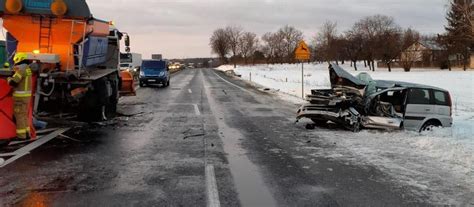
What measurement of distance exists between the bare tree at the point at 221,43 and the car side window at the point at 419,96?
141760 mm

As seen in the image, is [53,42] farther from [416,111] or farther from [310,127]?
[416,111]

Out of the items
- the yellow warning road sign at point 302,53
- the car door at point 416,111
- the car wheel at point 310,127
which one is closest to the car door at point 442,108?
the car door at point 416,111

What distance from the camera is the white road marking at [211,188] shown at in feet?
19.9

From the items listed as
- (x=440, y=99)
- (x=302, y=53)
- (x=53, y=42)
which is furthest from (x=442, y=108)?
(x=302, y=53)

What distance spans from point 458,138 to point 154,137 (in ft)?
22.1

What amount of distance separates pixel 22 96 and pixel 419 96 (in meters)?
9.13

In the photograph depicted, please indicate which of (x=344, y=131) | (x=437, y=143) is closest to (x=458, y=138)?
(x=437, y=143)

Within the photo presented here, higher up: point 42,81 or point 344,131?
point 42,81

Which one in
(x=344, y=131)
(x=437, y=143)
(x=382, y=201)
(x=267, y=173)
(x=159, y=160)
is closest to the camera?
(x=382, y=201)

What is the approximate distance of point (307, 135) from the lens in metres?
12.0

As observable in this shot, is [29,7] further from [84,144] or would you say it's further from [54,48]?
[84,144]

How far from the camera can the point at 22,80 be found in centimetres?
979

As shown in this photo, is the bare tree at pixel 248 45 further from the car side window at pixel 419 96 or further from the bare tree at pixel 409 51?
the car side window at pixel 419 96

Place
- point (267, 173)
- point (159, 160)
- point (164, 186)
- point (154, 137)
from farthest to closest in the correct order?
point (154, 137) < point (159, 160) < point (267, 173) < point (164, 186)
